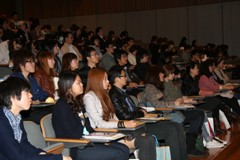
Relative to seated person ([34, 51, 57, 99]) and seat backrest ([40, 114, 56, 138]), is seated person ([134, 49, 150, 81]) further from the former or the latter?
seat backrest ([40, 114, 56, 138])

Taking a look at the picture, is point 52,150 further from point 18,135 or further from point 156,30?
point 156,30

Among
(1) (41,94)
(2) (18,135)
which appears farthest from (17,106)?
(1) (41,94)

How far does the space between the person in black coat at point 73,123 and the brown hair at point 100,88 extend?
0.46 meters

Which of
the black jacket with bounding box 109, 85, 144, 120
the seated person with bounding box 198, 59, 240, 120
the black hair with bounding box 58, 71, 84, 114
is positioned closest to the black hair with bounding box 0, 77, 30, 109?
the black hair with bounding box 58, 71, 84, 114

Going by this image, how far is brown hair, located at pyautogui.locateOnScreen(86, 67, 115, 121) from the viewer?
407cm

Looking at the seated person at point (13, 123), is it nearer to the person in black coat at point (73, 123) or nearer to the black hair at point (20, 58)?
the person in black coat at point (73, 123)

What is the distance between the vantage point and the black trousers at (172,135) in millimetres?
4457

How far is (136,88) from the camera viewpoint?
6703 mm

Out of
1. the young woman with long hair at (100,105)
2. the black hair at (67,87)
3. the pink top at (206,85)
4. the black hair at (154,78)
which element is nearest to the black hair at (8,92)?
the black hair at (67,87)

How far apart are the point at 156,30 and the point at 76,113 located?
10.3 meters

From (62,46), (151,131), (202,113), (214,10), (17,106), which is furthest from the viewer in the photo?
(214,10)

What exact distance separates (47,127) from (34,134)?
20 centimetres

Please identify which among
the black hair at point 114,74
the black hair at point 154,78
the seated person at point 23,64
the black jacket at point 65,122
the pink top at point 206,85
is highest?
the seated person at point 23,64

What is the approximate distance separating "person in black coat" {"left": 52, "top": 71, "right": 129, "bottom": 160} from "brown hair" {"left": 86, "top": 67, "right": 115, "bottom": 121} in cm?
46
